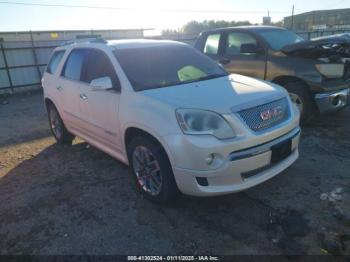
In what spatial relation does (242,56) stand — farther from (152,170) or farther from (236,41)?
(152,170)

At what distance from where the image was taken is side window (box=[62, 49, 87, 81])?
4.43 meters

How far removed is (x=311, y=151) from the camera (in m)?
4.52

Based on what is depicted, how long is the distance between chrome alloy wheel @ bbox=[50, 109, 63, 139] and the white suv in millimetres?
1088

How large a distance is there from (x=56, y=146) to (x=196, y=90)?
345 cm

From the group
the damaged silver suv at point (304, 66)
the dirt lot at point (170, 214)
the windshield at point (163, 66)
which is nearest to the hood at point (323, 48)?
the damaged silver suv at point (304, 66)

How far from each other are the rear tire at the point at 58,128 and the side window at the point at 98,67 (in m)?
1.44

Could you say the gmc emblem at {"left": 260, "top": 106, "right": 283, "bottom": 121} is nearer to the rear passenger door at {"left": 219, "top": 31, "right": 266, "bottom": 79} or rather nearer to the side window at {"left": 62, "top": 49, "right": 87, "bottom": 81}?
the side window at {"left": 62, "top": 49, "right": 87, "bottom": 81}

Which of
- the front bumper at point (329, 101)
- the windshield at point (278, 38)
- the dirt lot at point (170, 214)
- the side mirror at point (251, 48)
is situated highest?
the windshield at point (278, 38)

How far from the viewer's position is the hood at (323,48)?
17.3 ft

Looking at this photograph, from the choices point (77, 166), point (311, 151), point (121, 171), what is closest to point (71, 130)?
point (77, 166)

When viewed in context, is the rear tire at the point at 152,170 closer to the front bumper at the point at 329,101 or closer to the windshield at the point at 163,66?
the windshield at the point at 163,66

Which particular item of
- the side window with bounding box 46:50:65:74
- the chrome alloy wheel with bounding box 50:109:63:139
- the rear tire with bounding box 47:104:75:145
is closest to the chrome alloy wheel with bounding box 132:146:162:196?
the rear tire with bounding box 47:104:75:145

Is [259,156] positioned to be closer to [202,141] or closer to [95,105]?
[202,141]

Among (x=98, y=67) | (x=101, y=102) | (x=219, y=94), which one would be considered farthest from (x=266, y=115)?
(x=98, y=67)
